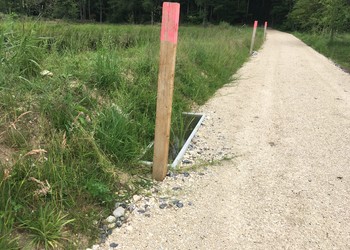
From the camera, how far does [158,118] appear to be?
3.11m

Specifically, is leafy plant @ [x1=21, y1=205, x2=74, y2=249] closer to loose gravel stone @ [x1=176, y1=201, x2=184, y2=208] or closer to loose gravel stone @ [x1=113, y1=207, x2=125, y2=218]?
loose gravel stone @ [x1=113, y1=207, x2=125, y2=218]

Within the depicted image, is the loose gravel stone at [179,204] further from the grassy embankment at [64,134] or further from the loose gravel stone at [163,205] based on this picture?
the grassy embankment at [64,134]

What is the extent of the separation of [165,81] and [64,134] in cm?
103

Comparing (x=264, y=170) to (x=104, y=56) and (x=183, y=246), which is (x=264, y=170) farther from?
(x=104, y=56)

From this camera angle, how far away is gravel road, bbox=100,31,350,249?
249 centimetres

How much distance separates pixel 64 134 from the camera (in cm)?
279

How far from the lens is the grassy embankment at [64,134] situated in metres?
2.33

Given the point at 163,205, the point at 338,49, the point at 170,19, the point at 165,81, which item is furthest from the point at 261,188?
the point at 338,49

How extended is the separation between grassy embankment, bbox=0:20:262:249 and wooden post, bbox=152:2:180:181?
0.28 meters

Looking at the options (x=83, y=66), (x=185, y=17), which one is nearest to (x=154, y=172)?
(x=83, y=66)

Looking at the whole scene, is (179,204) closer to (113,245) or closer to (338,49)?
(113,245)

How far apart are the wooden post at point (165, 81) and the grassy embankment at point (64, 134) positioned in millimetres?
277

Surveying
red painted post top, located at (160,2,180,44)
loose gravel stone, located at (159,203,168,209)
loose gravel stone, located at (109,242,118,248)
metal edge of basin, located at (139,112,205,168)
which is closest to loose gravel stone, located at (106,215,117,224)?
loose gravel stone, located at (109,242,118,248)

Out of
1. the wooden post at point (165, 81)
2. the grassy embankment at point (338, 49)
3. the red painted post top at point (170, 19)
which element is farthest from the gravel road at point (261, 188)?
the grassy embankment at point (338, 49)
